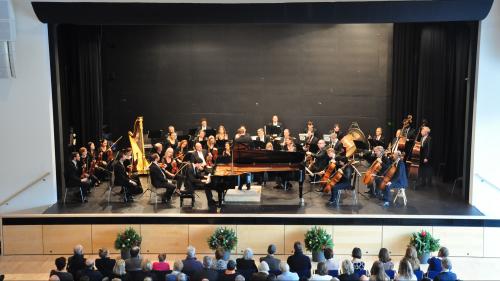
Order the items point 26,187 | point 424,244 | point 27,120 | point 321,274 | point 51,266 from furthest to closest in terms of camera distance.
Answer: point 26,187 < point 27,120 < point 51,266 < point 424,244 < point 321,274

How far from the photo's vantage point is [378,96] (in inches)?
852

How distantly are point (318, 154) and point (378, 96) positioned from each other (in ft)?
22.4

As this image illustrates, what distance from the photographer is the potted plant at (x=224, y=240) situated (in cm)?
1303

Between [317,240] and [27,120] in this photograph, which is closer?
[317,240]

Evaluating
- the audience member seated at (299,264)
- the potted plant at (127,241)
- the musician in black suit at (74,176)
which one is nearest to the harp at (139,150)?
the musician in black suit at (74,176)

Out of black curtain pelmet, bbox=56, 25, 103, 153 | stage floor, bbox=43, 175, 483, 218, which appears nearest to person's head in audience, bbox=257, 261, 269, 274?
stage floor, bbox=43, 175, 483, 218

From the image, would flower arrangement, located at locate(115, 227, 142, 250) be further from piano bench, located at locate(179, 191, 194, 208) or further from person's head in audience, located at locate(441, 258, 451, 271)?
person's head in audience, located at locate(441, 258, 451, 271)

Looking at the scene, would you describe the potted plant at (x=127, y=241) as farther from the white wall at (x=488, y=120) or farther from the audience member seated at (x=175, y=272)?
the white wall at (x=488, y=120)

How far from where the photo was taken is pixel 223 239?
13.0 m

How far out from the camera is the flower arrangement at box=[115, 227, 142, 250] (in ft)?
42.9

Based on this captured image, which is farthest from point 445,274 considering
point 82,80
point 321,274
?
point 82,80

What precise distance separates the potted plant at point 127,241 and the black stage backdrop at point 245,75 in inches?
371

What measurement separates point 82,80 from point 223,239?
29.4 ft

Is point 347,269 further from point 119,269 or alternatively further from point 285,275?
point 119,269
